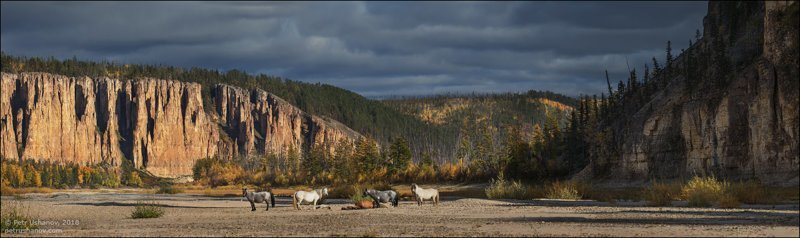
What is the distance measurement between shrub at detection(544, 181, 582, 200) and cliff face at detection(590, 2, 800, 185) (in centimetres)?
1418

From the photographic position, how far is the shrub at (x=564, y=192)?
45188 mm

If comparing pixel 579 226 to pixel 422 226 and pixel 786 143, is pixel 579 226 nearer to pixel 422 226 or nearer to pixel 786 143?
pixel 422 226

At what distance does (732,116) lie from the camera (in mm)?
63312

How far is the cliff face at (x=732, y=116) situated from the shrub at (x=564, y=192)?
46.5 feet

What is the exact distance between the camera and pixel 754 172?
2255 inches

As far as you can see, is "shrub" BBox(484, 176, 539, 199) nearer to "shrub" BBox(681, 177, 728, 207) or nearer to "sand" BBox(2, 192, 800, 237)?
"shrub" BBox(681, 177, 728, 207)

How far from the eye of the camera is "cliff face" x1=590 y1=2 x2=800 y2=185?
54312 millimetres

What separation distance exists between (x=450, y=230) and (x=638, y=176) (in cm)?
5352

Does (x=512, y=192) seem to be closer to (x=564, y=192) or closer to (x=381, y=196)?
(x=564, y=192)

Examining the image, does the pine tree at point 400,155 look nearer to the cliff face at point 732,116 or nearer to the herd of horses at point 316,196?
the cliff face at point 732,116

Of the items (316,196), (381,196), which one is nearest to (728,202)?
(381,196)

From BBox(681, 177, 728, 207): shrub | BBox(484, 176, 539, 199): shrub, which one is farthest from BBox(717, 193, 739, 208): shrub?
BBox(484, 176, 539, 199): shrub

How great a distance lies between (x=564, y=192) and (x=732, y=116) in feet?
80.4

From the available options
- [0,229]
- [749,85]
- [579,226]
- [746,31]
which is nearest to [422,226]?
[579,226]
